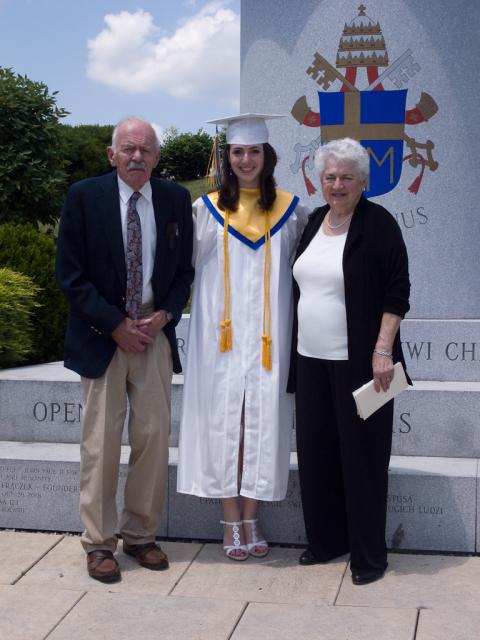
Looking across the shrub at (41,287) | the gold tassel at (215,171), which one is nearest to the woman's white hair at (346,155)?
the gold tassel at (215,171)

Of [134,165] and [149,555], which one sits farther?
[149,555]

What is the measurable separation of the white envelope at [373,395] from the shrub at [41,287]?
2.98 meters

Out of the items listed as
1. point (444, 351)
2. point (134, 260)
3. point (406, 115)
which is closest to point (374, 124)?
point (406, 115)

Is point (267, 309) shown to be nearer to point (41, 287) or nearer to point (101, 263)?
point (101, 263)

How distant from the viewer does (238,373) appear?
15.3ft

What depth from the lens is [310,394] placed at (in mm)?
4492

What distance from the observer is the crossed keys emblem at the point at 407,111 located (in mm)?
5973

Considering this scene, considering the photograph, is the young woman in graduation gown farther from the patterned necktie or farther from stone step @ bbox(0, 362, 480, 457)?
stone step @ bbox(0, 362, 480, 457)

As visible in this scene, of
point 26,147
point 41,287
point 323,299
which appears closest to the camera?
point 323,299

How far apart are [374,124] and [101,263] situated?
7.25ft

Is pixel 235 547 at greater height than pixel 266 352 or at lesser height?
lesser

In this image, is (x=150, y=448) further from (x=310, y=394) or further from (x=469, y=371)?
(x=469, y=371)

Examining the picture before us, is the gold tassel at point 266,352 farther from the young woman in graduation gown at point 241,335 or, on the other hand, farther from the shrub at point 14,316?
the shrub at point 14,316

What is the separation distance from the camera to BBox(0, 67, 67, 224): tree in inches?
379
